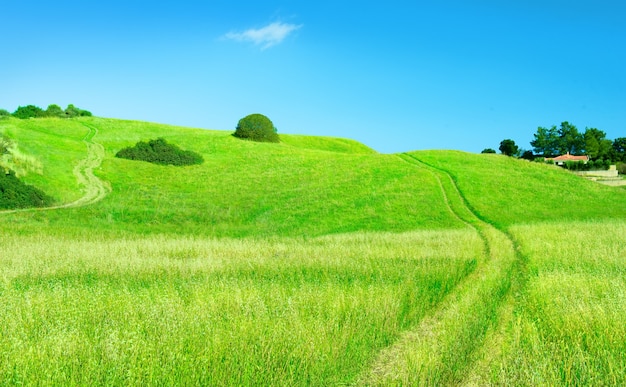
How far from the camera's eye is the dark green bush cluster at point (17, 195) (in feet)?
101

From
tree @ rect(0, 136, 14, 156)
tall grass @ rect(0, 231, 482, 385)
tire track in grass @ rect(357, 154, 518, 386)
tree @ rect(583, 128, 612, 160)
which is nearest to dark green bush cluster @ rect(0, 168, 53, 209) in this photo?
tree @ rect(0, 136, 14, 156)

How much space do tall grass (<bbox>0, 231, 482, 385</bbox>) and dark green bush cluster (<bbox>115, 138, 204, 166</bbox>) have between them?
3377 cm

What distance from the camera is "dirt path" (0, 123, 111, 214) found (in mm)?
33125

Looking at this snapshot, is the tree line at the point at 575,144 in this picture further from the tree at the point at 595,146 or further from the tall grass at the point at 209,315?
the tall grass at the point at 209,315

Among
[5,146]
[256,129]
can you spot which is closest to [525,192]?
[256,129]

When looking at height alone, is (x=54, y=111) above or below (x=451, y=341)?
above

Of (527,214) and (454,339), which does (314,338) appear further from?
(527,214)

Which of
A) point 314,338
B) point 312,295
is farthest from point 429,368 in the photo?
point 312,295

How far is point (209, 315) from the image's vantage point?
9.15 metres

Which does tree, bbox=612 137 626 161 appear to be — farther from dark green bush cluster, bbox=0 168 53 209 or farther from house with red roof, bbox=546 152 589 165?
dark green bush cluster, bbox=0 168 53 209

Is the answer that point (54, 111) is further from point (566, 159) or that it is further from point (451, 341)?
point (566, 159)

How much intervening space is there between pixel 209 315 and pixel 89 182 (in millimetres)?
34541

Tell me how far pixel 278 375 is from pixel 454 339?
333cm

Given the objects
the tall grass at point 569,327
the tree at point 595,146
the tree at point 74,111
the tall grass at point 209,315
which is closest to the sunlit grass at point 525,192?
the tall grass at point 569,327
